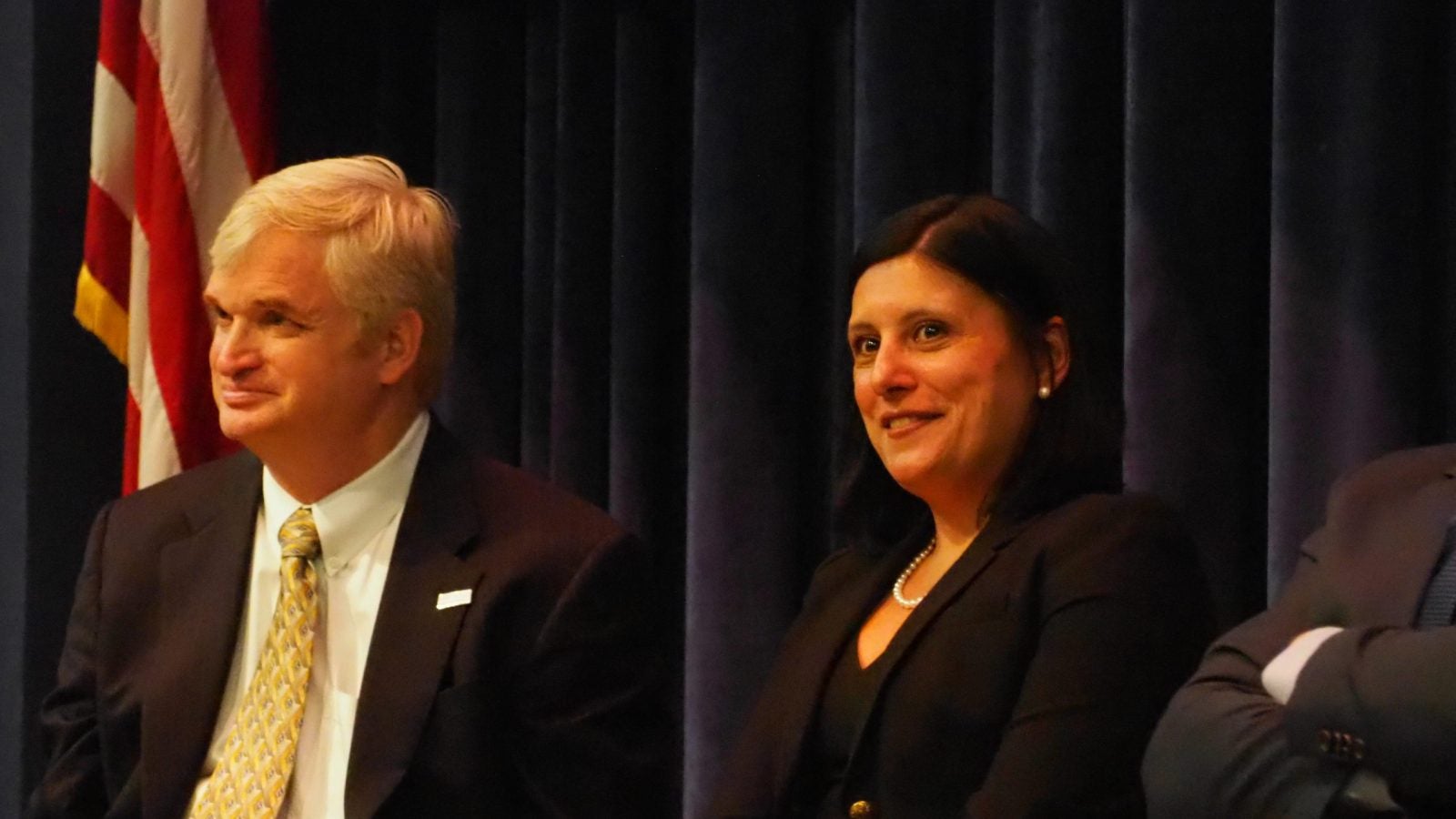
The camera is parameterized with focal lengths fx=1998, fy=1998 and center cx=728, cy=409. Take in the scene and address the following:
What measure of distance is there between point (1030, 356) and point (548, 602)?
73 centimetres

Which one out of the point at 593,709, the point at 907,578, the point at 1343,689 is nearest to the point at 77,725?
the point at 593,709

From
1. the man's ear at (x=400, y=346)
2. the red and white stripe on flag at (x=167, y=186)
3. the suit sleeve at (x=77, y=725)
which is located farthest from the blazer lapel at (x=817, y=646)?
the red and white stripe on flag at (x=167, y=186)

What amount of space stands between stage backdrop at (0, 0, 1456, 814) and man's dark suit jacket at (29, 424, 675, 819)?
0.47 metres

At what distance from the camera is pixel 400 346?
2838 millimetres

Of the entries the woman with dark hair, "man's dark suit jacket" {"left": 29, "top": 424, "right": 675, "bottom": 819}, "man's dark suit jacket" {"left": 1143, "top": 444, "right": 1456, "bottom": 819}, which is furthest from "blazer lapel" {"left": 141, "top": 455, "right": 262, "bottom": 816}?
"man's dark suit jacket" {"left": 1143, "top": 444, "right": 1456, "bottom": 819}

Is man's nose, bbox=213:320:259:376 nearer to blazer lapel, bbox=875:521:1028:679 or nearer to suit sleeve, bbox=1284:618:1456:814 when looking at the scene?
blazer lapel, bbox=875:521:1028:679

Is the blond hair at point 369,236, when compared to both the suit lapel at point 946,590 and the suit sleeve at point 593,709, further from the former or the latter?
the suit lapel at point 946,590

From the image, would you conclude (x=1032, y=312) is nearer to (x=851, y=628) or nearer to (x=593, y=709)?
(x=851, y=628)

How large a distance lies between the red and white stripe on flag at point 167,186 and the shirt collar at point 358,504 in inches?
35.9

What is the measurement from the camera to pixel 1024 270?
241 cm

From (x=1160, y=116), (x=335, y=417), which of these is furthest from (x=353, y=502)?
(x=1160, y=116)

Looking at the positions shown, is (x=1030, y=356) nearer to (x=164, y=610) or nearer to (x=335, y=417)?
(x=335, y=417)

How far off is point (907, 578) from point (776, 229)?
39.3 inches

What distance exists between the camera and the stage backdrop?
2.56 metres
